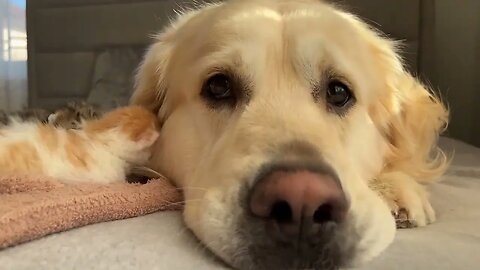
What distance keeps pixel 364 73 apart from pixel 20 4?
3.69 metres

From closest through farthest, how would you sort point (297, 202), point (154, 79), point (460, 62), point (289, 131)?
point (297, 202), point (289, 131), point (154, 79), point (460, 62)

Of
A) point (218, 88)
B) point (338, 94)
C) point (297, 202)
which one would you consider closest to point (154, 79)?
point (218, 88)

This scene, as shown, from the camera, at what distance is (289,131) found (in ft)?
3.59

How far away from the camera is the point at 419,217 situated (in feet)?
4.03

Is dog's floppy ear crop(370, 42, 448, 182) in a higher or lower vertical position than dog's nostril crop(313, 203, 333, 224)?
lower

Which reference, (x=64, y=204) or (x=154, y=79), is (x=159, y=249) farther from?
(x=154, y=79)

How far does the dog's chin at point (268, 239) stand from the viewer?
35.3 inches

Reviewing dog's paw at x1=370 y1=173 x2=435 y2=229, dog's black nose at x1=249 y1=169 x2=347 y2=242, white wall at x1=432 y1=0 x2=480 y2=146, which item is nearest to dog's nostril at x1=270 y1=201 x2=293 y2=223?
dog's black nose at x1=249 y1=169 x2=347 y2=242

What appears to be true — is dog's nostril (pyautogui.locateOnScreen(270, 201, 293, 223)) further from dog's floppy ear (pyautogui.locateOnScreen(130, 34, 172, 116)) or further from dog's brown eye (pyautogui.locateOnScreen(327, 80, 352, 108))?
dog's floppy ear (pyautogui.locateOnScreen(130, 34, 172, 116))

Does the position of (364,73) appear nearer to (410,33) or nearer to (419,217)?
(419,217)

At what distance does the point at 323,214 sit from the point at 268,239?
0.08 metres

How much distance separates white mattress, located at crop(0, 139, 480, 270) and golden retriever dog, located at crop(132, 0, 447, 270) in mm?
36

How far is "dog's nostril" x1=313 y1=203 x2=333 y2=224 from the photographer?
0.89 metres

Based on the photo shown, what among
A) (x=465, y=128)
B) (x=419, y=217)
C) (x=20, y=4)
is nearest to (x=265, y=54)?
(x=419, y=217)
